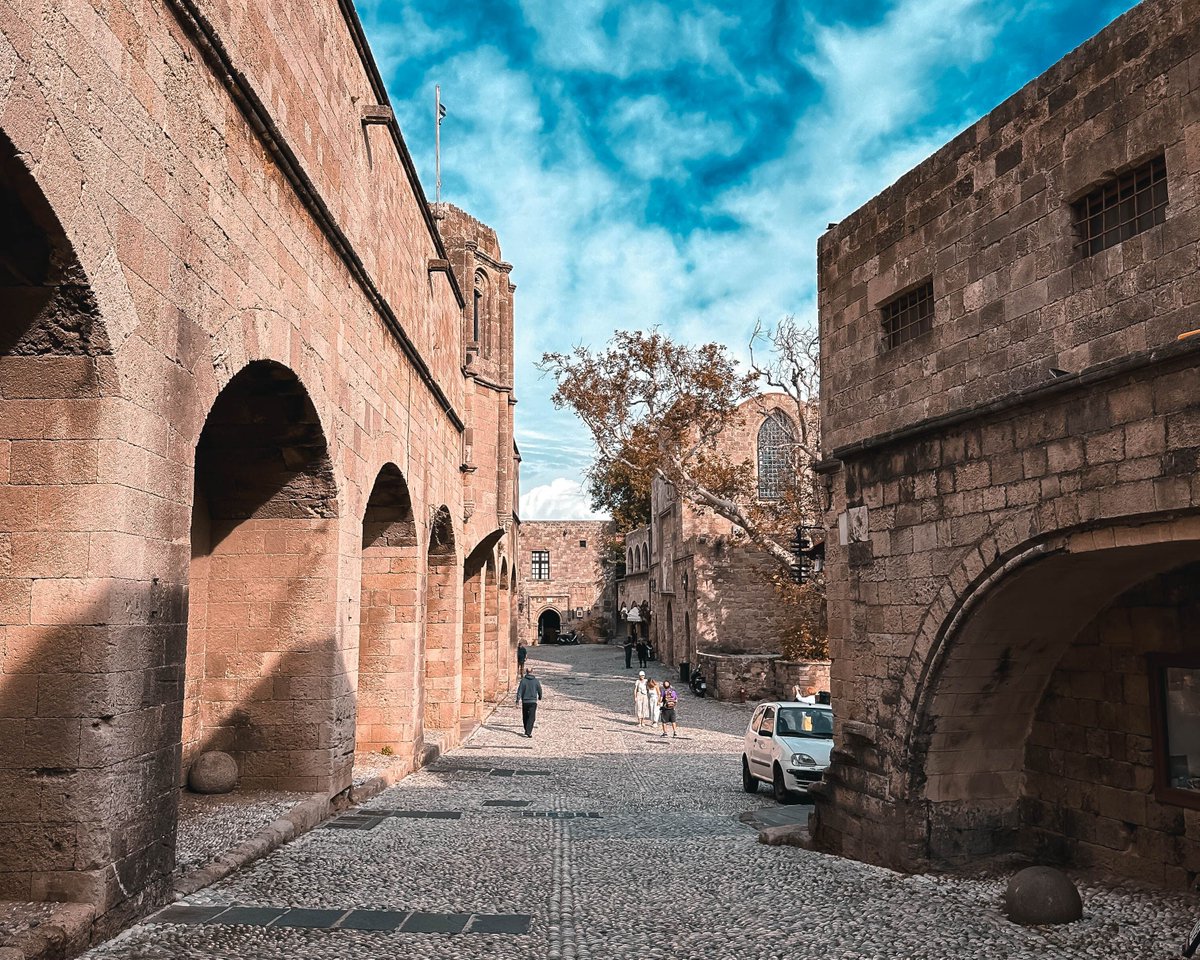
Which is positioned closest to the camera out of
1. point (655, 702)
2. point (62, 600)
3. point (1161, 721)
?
point (62, 600)

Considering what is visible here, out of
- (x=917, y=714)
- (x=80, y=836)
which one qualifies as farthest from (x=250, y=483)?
(x=917, y=714)

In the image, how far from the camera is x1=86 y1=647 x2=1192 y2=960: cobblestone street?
583 cm

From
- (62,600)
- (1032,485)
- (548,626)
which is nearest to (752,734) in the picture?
(1032,485)

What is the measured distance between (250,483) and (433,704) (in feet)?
28.7

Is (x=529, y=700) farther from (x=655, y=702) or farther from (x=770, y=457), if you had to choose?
(x=770, y=457)

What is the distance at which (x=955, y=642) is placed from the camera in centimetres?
732

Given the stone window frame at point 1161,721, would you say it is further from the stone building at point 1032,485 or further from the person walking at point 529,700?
the person walking at point 529,700

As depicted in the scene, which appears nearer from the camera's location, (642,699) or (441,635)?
(441,635)

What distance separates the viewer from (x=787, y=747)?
12.5 m

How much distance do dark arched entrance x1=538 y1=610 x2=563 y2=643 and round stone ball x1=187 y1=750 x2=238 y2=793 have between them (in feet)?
173

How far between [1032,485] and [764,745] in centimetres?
744

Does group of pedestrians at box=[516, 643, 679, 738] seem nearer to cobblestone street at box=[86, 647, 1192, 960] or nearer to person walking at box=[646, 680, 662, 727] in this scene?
person walking at box=[646, 680, 662, 727]

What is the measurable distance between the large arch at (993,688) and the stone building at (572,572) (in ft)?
174

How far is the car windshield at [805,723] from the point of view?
510 inches
